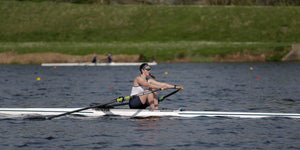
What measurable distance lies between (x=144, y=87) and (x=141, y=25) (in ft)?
262

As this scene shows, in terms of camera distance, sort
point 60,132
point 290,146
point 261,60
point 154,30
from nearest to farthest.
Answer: point 290,146 < point 60,132 < point 261,60 < point 154,30

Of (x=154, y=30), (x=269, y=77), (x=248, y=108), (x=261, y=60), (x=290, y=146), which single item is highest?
(x=154, y=30)

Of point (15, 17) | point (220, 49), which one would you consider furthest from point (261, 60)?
point (15, 17)

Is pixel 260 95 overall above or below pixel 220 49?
below

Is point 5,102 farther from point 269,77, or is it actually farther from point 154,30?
point 154,30

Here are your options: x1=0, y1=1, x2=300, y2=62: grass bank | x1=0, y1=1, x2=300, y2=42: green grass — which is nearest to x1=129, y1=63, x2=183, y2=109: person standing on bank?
x1=0, y1=1, x2=300, y2=62: grass bank

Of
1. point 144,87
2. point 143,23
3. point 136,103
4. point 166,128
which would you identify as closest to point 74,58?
point 143,23

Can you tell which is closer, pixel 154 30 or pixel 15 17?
pixel 154 30

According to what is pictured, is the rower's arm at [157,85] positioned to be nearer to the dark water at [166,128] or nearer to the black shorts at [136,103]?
the black shorts at [136,103]

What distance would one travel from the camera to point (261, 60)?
6475 cm

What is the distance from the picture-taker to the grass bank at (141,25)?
288 ft

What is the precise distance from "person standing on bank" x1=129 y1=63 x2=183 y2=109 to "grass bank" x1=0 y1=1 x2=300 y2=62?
62143 mm

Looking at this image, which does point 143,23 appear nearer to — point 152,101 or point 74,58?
point 74,58

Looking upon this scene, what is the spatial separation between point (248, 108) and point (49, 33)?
76.9 meters
